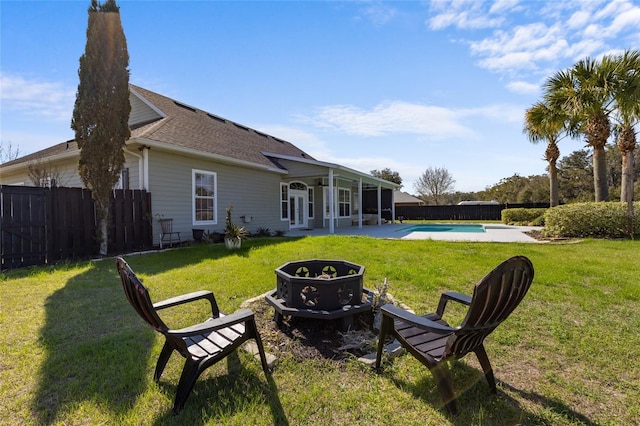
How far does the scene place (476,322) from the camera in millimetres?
1912

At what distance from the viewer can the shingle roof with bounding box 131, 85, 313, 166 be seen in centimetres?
1020

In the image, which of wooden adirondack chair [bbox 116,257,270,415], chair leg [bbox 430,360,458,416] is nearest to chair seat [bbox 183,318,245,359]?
wooden adirondack chair [bbox 116,257,270,415]

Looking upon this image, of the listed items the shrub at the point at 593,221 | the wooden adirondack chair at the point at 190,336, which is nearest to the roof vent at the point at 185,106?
the wooden adirondack chair at the point at 190,336

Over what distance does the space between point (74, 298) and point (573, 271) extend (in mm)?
8427

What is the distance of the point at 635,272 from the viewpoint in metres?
5.70

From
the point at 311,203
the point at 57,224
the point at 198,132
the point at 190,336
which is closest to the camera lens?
the point at 190,336

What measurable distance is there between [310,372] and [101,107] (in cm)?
851

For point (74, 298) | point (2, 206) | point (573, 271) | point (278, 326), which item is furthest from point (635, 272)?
point (2, 206)

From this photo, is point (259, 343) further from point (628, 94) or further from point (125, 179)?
point (628, 94)

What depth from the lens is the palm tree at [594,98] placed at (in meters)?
11.6

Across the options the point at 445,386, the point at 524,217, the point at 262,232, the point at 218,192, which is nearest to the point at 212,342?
the point at 445,386

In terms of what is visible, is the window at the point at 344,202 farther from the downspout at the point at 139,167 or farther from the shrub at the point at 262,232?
the downspout at the point at 139,167

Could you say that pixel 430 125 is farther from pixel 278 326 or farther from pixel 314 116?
pixel 278 326

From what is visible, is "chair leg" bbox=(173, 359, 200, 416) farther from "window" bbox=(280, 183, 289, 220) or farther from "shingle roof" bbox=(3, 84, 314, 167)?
"window" bbox=(280, 183, 289, 220)
